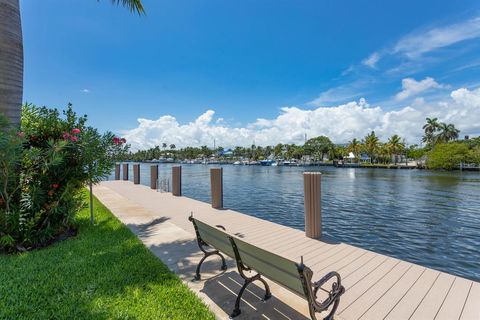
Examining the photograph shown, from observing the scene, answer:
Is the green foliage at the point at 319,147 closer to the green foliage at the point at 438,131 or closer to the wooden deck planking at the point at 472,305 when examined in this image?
the green foliage at the point at 438,131

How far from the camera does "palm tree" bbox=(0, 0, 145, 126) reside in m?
4.97

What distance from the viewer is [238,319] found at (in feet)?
8.92

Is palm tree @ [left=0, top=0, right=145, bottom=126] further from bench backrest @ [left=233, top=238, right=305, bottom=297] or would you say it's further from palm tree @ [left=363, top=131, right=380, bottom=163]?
palm tree @ [left=363, top=131, right=380, bottom=163]

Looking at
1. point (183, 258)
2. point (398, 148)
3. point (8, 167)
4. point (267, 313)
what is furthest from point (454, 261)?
point (398, 148)

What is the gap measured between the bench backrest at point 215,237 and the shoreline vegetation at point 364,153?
4.24m

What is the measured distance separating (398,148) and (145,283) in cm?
8584

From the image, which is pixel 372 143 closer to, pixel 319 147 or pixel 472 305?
pixel 319 147

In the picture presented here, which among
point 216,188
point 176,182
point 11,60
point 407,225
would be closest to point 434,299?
point 216,188

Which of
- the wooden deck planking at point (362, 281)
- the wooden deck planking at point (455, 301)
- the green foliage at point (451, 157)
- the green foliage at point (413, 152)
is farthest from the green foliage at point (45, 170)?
the green foliage at point (413, 152)

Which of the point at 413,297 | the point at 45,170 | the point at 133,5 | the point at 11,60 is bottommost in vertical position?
the point at 413,297

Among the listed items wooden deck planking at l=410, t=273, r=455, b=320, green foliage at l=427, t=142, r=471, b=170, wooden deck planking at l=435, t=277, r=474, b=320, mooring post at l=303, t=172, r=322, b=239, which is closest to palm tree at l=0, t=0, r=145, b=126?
mooring post at l=303, t=172, r=322, b=239

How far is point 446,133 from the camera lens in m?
70.1

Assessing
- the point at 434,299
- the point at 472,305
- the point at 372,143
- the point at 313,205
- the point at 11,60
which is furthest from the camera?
the point at 372,143

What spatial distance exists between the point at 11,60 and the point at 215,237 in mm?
5550
